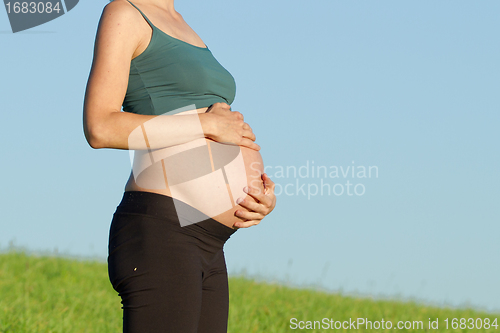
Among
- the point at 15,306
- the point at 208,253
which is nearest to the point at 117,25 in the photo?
the point at 208,253

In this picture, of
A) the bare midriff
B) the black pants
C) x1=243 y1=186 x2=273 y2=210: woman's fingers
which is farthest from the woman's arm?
x1=243 y1=186 x2=273 y2=210: woman's fingers

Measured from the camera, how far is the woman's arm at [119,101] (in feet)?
4.72

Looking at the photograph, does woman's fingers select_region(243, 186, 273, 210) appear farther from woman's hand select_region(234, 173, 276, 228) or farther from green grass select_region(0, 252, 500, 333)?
green grass select_region(0, 252, 500, 333)

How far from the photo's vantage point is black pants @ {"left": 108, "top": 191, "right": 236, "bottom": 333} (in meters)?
1.46

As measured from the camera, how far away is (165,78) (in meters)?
1.60

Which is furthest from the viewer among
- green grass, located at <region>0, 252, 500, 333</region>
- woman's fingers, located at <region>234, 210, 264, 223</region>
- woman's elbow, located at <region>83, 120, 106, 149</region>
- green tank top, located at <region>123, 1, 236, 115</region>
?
green grass, located at <region>0, 252, 500, 333</region>

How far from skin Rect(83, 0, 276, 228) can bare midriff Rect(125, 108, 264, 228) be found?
0.04 feet

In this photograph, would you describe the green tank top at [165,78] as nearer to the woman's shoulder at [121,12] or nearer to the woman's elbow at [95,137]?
the woman's shoulder at [121,12]

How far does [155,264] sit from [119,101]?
1.82ft

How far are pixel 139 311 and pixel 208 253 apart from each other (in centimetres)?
33

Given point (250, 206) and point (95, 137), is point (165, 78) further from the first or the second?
point (250, 206)

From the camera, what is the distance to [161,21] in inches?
66.9

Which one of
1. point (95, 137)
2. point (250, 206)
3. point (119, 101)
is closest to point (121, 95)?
point (119, 101)

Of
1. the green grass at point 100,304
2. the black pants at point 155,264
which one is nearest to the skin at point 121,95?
the black pants at point 155,264
